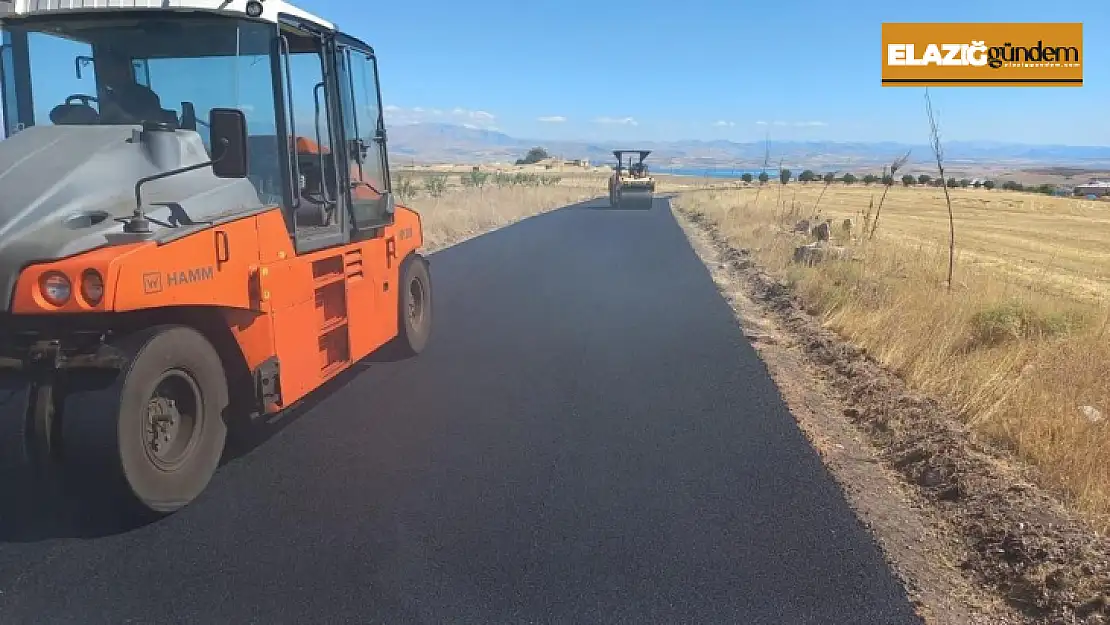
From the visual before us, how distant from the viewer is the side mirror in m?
4.37

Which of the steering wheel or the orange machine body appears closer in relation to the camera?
the orange machine body

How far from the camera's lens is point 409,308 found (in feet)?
26.3

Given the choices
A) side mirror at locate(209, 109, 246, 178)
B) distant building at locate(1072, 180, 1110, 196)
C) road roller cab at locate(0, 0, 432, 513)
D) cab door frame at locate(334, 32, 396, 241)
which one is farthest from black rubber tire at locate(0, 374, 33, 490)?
distant building at locate(1072, 180, 1110, 196)

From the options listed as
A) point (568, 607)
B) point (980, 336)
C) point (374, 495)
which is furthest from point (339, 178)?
point (980, 336)

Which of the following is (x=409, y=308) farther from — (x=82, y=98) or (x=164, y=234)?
(x=164, y=234)

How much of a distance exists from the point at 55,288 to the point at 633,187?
34.8 metres

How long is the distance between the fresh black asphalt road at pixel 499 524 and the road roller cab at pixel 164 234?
1.38 ft

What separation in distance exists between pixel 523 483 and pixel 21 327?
2.69 metres

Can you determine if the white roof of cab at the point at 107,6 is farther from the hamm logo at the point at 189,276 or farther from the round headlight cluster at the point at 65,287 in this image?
the round headlight cluster at the point at 65,287

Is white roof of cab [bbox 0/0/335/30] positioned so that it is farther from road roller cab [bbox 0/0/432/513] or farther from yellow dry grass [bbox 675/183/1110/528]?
yellow dry grass [bbox 675/183/1110/528]

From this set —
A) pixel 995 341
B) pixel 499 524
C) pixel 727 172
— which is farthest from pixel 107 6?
pixel 727 172

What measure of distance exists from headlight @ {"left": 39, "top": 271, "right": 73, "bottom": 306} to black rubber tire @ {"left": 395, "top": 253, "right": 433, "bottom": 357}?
406 cm

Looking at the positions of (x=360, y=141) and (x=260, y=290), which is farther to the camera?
(x=360, y=141)

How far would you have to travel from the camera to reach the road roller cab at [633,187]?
37.7m
